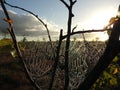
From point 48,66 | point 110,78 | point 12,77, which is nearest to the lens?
point 110,78

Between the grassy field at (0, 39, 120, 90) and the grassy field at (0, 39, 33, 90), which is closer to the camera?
the grassy field at (0, 39, 120, 90)

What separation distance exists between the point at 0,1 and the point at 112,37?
0.53m

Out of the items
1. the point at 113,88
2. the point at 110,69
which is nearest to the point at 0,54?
the point at 113,88

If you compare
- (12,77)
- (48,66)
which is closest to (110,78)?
(48,66)

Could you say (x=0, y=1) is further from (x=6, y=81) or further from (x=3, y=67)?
(x=3, y=67)

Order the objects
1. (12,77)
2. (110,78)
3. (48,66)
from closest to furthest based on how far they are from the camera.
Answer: (110,78)
(48,66)
(12,77)

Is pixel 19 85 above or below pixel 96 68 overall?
below

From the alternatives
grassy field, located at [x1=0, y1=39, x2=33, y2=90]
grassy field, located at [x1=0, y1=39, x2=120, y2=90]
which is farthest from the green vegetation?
grassy field, located at [x1=0, y1=39, x2=33, y2=90]

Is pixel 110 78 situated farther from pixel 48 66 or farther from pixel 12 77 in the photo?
pixel 12 77

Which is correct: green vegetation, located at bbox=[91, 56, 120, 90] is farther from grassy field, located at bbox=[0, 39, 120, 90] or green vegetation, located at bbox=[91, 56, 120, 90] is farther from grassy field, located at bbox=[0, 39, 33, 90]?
grassy field, located at bbox=[0, 39, 33, 90]

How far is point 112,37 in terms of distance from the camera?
3.14ft

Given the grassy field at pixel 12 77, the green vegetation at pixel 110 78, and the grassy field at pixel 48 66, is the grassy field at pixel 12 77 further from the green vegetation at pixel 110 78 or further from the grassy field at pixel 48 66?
the green vegetation at pixel 110 78

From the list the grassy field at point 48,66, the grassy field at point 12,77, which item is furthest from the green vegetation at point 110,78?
the grassy field at point 12,77

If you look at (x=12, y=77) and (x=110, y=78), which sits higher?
(x=110, y=78)
